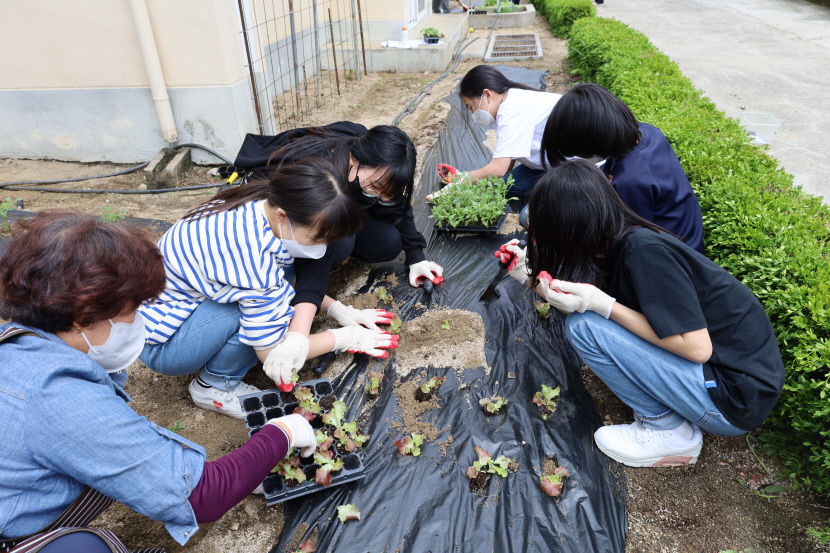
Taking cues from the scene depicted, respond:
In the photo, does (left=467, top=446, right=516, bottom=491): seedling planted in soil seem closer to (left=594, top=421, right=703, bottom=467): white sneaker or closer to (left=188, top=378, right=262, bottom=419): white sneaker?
(left=594, top=421, right=703, bottom=467): white sneaker

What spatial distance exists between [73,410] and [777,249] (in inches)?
101

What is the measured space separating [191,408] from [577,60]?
749 cm

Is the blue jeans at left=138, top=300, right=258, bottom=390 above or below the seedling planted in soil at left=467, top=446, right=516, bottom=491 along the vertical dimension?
above

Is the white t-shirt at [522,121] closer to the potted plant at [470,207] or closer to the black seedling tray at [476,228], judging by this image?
the potted plant at [470,207]

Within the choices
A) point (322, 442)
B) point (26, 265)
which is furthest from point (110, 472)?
point (322, 442)

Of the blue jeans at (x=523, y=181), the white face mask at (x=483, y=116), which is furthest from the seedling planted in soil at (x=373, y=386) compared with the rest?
the blue jeans at (x=523, y=181)

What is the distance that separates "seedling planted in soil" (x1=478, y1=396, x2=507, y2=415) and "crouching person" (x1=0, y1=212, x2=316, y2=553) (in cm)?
110

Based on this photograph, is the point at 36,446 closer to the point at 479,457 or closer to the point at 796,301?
the point at 479,457

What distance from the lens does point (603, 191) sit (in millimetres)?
1709

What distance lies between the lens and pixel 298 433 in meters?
1.65

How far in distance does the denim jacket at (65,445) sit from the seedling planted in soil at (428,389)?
109 centimetres

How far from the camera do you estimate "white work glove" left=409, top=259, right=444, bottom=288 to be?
2.85 m

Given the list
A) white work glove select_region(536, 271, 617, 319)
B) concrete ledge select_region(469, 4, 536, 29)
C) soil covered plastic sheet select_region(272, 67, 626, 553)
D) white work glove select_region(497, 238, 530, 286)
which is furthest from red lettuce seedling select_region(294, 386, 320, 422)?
concrete ledge select_region(469, 4, 536, 29)

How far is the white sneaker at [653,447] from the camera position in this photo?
1.84m
